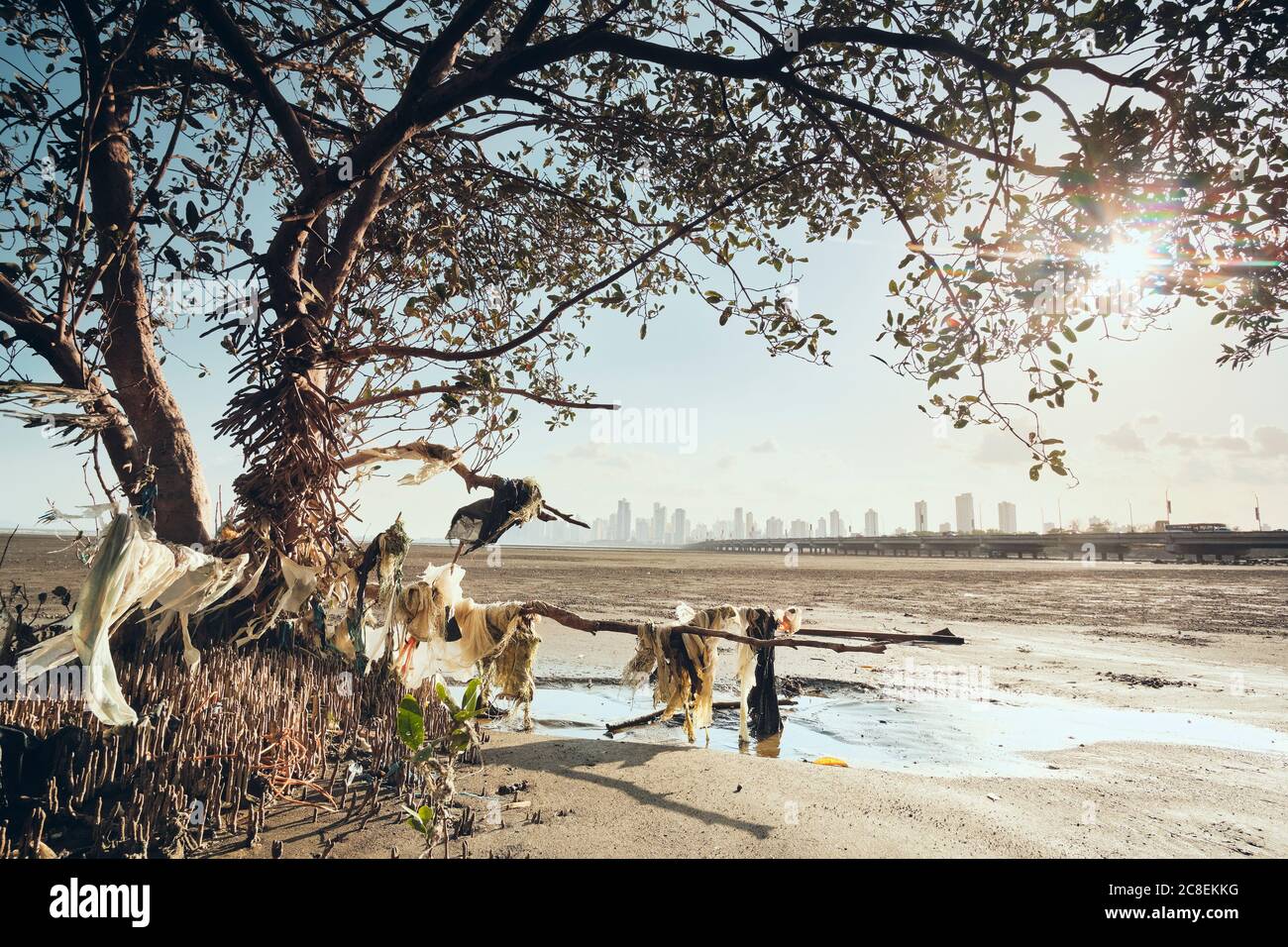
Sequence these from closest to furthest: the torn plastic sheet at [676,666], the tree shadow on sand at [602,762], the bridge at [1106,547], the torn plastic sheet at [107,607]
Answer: the torn plastic sheet at [107,607] → the tree shadow on sand at [602,762] → the torn plastic sheet at [676,666] → the bridge at [1106,547]

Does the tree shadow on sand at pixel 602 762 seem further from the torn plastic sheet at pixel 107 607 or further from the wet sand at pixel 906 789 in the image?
the torn plastic sheet at pixel 107 607

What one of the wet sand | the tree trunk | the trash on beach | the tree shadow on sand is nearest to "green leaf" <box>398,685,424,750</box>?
the wet sand

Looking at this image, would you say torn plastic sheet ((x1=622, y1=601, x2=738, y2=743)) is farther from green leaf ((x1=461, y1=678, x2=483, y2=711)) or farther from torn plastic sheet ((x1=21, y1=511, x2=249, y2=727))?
torn plastic sheet ((x1=21, y1=511, x2=249, y2=727))

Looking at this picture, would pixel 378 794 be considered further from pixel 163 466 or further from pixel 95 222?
pixel 95 222

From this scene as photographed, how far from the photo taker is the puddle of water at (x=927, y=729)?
253 inches

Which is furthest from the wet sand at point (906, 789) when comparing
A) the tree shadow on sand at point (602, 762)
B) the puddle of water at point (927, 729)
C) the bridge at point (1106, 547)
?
the bridge at point (1106, 547)

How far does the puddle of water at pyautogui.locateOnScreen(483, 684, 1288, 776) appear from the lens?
6422 millimetres

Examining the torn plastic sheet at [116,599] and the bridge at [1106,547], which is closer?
the torn plastic sheet at [116,599]

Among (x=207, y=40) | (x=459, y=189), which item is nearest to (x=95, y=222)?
(x=207, y=40)

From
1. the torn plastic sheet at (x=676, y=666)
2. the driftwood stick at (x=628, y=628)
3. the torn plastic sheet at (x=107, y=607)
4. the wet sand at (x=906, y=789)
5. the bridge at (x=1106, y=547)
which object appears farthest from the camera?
the bridge at (x=1106, y=547)

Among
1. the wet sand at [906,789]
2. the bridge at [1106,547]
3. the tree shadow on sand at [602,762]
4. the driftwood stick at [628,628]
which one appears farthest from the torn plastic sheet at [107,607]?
the bridge at [1106,547]

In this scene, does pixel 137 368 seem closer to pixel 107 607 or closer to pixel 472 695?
pixel 107 607

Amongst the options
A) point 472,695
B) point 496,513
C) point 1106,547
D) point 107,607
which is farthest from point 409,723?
point 1106,547

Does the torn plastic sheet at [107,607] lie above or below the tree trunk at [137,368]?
below
